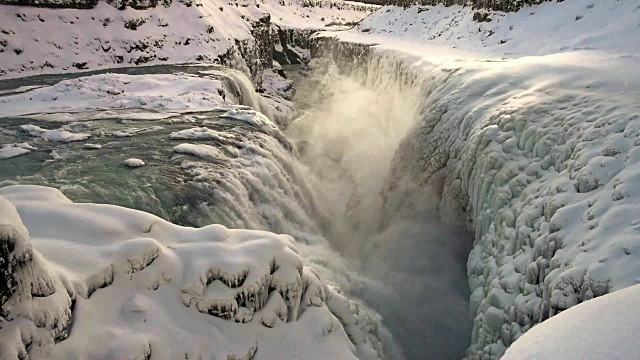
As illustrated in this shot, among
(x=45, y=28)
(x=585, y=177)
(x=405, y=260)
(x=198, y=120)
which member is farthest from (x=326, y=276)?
(x=45, y=28)

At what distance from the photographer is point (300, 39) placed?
2511 cm

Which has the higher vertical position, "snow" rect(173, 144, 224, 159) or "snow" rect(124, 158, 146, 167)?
"snow" rect(124, 158, 146, 167)

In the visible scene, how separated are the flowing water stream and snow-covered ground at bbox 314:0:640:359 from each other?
1.88 feet

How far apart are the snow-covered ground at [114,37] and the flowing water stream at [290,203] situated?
4700mm

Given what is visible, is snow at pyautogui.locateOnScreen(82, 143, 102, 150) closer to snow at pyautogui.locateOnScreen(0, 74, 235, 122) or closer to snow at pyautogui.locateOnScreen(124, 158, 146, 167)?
snow at pyautogui.locateOnScreen(124, 158, 146, 167)

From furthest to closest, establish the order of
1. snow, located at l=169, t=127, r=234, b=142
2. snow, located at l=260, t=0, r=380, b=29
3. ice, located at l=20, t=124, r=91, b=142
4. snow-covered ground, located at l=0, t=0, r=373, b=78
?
snow, located at l=260, t=0, r=380, b=29 < snow-covered ground, located at l=0, t=0, r=373, b=78 < snow, located at l=169, t=127, r=234, b=142 < ice, located at l=20, t=124, r=91, b=142

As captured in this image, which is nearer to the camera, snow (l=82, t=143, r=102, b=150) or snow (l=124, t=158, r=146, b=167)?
snow (l=124, t=158, r=146, b=167)

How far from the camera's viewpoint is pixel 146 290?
2768mm

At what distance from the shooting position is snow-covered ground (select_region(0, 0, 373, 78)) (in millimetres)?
Answer: 10359

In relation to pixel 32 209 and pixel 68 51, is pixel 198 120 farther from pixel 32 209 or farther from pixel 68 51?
pixel 68 51

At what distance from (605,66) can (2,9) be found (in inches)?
471

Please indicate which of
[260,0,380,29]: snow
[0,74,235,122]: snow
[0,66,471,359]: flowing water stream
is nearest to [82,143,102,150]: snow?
[0,66,471,359]: flowing water stream

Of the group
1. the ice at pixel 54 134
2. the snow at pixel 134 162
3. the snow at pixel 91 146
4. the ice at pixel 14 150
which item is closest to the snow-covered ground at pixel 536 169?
the snow at pixel 134 162

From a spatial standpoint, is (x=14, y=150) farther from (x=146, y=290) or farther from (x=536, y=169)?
(x=536, y=169)
